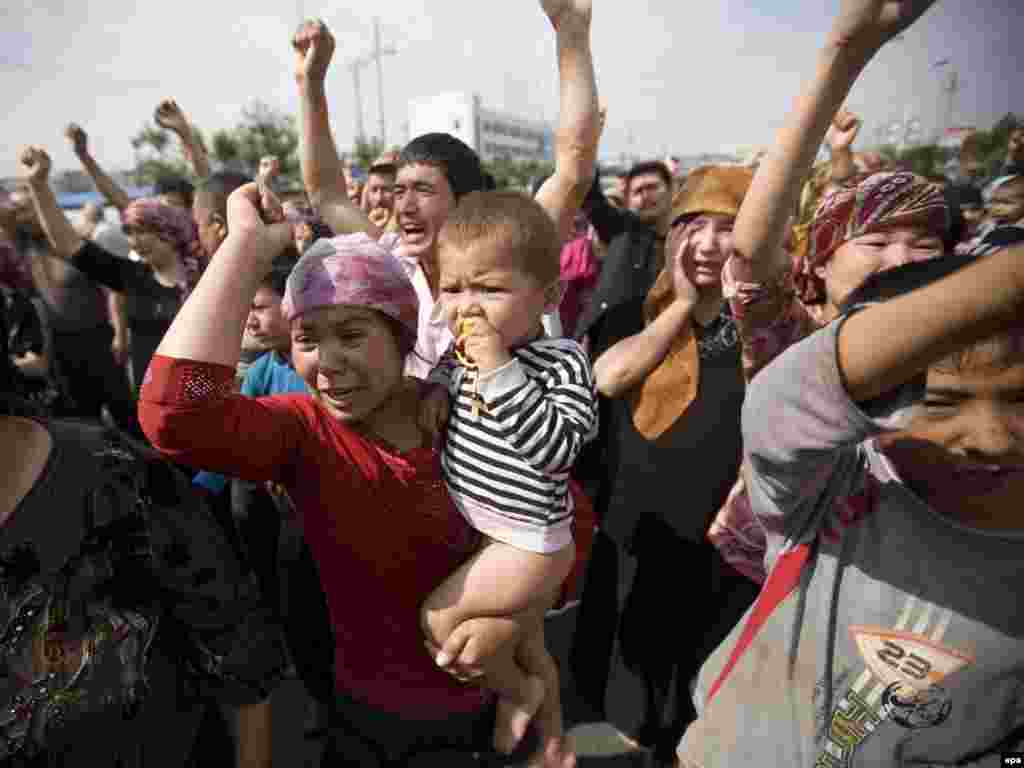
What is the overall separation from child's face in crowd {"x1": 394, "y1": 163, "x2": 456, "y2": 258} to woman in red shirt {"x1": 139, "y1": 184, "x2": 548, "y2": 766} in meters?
0.63

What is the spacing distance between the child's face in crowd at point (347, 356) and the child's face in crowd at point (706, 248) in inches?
46.0

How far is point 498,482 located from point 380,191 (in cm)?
290

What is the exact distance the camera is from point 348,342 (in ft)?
4.15

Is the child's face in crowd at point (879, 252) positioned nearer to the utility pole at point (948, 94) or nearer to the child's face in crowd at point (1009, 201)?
the utility pole at point (948, 94)

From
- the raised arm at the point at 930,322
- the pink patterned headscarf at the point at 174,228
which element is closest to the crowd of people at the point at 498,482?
the raised arm at the point at 930,322

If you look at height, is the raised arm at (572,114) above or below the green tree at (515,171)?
above

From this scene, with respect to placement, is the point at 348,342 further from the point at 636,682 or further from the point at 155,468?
the point at 636,682

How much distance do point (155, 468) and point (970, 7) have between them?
A: 1634mm

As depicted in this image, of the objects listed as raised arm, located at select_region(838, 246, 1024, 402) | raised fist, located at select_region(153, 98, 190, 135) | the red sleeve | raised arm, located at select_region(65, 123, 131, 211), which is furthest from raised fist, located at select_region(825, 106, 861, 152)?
raised arm, located at select_region(65, 123, 131, 211)

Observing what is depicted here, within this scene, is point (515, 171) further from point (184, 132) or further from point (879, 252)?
point (879, 252)

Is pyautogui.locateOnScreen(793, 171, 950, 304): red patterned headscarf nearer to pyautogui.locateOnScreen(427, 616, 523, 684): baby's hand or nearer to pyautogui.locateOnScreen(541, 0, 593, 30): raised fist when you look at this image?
pyautogui.locateOnScreen(541, 0, 593, 30): raised fist

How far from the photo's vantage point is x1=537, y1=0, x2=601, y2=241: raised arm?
158 cm

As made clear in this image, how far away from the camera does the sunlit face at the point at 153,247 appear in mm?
3246

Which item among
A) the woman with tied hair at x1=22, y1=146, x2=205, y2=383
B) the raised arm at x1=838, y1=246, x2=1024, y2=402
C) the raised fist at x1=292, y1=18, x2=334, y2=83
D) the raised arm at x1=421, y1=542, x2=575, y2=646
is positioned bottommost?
the raised arm at x1=421, y1=542, x2=575, y2=646
